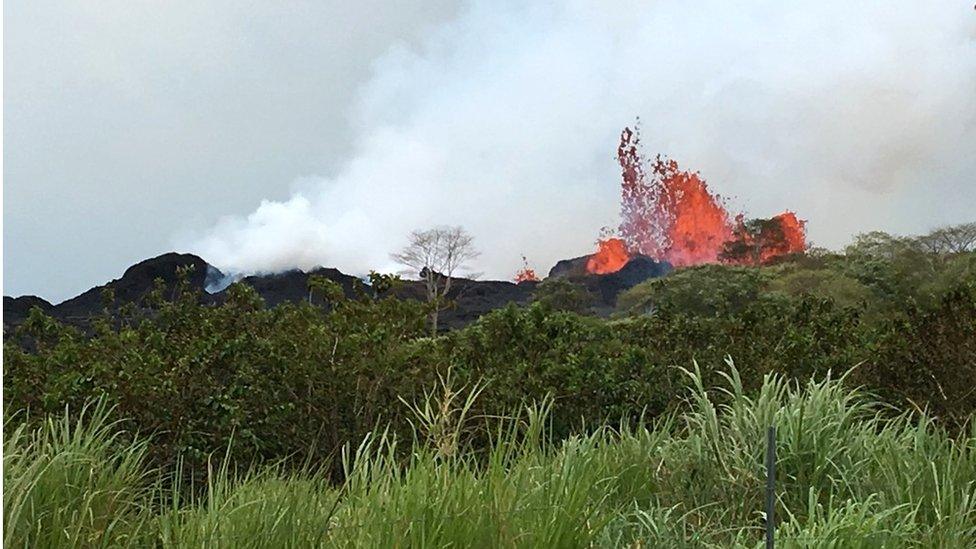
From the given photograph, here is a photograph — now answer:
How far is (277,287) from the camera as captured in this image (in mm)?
9602

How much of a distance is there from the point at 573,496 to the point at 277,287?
7.27 metres

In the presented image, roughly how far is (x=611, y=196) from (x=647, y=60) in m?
3.19

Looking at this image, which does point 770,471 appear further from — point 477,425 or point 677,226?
point 677,226

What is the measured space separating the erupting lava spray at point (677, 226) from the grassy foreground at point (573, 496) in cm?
986

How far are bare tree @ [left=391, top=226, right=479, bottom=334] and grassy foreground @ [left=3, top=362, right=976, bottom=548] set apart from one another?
10.5 metres

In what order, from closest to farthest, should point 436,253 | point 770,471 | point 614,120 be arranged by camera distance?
point 770,471 < point 614,120 < point 436,253

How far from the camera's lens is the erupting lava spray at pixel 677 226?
15.2 m

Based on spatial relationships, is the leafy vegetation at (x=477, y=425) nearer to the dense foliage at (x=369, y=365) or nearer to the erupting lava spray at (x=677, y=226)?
the dense foliage at (x=369, y=365)

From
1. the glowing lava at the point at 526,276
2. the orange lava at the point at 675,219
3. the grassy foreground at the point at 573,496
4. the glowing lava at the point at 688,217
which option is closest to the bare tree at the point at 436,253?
the glowing lava at the point at 526,276

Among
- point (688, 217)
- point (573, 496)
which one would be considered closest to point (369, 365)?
point (573, 496)

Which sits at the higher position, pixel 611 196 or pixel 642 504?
pixel 611 196

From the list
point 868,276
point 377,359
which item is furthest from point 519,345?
point 868,276

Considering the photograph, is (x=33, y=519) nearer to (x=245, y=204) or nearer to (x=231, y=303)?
A: (x=231, y=303)

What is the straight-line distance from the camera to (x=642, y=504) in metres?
3.26
